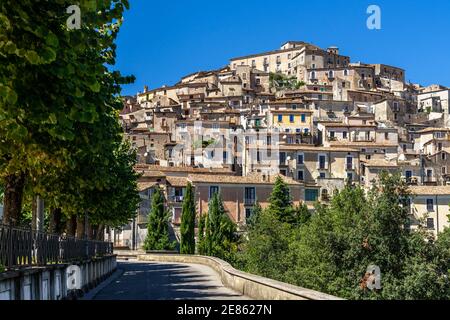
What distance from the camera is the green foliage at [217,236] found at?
74.6m

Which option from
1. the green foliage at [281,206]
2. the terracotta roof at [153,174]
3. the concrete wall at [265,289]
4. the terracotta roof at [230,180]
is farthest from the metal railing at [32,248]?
the terracotta roof at [153,174]

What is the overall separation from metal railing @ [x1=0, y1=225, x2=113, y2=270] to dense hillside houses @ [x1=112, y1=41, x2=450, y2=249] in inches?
1341

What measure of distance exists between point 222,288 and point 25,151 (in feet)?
39.3

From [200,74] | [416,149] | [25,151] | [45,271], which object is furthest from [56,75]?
[200,74]

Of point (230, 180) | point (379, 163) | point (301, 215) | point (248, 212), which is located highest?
point (379, 163)

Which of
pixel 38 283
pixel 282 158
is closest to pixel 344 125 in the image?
pixel 282 158

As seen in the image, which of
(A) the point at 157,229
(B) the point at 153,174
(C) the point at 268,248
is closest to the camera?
(C) the point at 268,248

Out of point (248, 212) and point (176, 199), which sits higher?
point (176, 199)

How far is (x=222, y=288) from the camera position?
25.1 meters

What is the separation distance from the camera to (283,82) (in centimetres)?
17350

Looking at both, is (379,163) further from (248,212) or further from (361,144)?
(248,212)

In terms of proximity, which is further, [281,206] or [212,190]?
[212,190]

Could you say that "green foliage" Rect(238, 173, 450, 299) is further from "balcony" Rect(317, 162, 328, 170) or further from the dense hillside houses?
"balcony" Rect(317, 162, 328, 170)

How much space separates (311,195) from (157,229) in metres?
24.0
